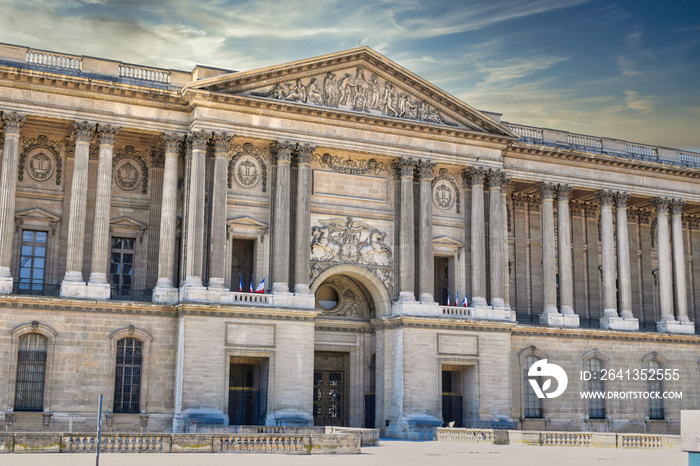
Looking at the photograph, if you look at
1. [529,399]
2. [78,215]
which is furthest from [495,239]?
[78,215]

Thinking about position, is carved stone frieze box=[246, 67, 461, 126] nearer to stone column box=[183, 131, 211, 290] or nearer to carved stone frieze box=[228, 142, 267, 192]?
carved stone frieze box=[228, 142, 267, 192]

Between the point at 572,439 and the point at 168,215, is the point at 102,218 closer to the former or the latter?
the point at 168,215

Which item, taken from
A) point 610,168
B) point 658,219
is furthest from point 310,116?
point 658,219

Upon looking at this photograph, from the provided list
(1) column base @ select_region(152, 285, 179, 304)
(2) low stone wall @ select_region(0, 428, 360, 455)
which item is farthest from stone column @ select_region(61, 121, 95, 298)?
(2) low stone wall @ select_region(0, 428, 360, 455)

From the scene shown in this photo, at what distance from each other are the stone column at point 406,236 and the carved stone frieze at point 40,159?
53.6 ft

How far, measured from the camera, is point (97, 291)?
37.9 metres

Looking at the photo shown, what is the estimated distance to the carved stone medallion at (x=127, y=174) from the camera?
41.3 m

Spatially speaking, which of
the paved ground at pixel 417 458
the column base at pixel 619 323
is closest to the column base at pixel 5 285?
the paved ground at pixel 417 458

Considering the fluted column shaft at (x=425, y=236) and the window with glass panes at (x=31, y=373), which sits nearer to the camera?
the window with glass panes at (x=31, y=373)

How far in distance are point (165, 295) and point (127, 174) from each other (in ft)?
21.6

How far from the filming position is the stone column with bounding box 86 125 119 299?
38.1 metres

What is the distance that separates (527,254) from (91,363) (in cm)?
2504

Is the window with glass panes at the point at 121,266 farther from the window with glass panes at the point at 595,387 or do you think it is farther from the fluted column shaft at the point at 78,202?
the window with glass panes at the point at 595,387

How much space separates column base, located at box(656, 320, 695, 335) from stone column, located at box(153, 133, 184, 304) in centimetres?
2828
